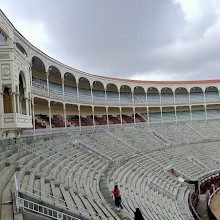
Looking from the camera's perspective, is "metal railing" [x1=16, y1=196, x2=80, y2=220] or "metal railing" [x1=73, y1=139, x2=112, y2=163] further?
"metal railing" [x1=73, y1=139, x2=112, y2=163]

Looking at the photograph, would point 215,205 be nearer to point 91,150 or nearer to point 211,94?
point 91,150

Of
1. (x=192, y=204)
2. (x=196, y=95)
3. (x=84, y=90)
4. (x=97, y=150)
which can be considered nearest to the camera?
(x=192, y=204)

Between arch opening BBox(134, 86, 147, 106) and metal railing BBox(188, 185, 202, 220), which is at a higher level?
arch opening BBox(134, 86, 147, 106)

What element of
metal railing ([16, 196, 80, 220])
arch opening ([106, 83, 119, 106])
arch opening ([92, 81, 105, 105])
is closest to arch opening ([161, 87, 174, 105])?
arch opening ([106, 83, 119, 106])

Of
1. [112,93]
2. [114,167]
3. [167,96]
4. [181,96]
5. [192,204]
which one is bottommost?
[192,204]

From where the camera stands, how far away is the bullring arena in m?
7.64

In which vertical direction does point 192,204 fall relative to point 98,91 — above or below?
below

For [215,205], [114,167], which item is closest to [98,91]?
[114,167]

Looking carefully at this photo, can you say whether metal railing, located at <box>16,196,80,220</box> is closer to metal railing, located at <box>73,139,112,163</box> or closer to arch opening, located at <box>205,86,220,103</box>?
metal railing, located at <box>73,139,112,163</box>

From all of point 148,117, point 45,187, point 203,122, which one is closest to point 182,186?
point 45,187

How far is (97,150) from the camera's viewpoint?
18656mm

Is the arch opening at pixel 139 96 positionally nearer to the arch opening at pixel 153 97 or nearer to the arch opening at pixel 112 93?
the arch opening at pixel 153 97

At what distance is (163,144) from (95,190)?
19682 millimetres

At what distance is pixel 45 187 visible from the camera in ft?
25.3
